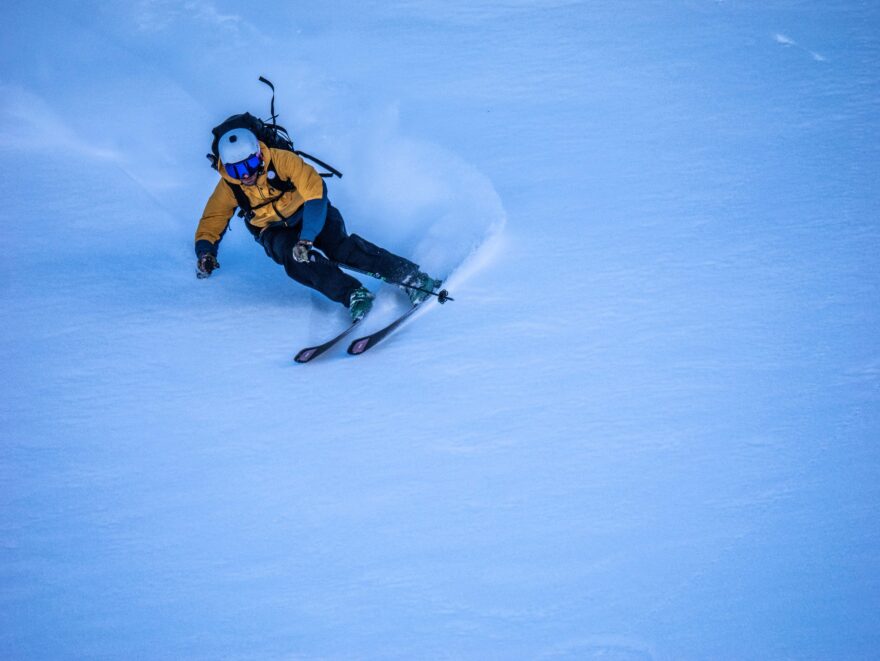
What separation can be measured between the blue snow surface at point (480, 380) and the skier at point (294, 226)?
0.21m

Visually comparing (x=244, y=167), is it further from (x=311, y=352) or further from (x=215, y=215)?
(x=311, y=352)

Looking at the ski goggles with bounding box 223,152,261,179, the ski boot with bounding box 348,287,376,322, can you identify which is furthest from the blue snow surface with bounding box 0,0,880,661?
the ski goggles with bounding box 223,152,261,179

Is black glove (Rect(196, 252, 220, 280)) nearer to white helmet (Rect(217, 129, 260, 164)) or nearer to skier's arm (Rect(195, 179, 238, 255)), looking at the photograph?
skier's arm (Rect(195, 179, 238, 255))

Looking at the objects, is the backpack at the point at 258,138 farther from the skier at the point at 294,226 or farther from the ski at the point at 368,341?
the ski at the point at 368,341

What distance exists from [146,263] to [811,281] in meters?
3.87

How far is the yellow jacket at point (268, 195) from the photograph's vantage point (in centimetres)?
410

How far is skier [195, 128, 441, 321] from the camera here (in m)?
3.98

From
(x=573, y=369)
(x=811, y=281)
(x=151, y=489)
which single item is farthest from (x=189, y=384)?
(x=811, y=281)

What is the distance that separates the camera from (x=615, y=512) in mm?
2861

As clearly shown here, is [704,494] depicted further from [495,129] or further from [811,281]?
[495,129]

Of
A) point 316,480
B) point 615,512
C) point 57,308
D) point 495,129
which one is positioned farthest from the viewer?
point 495,129

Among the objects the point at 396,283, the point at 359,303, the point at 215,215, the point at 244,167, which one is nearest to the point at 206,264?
the point at 215,215

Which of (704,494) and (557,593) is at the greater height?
(704,494)

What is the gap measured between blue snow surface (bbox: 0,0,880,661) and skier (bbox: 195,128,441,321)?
0.21m
